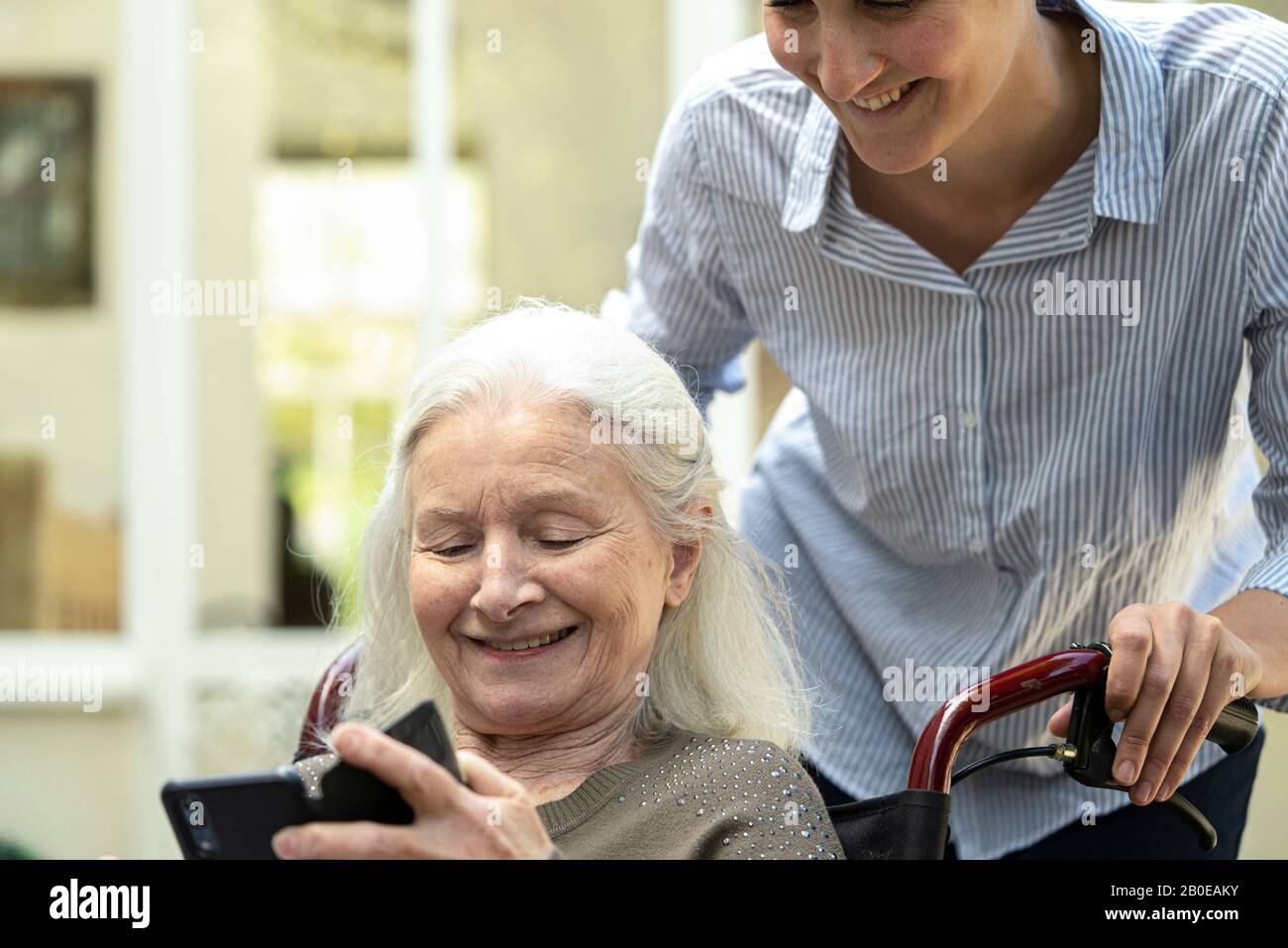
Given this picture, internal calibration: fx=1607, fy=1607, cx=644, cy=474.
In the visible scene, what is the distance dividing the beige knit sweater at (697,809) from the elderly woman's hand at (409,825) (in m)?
0.47

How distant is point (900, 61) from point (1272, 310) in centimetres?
60

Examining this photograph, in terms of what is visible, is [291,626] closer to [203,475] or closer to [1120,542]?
[203,475]

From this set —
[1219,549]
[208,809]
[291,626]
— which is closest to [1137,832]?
[1219,549]

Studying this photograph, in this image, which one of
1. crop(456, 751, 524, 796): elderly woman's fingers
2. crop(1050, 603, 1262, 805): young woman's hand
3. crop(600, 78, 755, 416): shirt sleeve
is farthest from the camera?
crop(600, 78, 755, 416): shirt sleeve

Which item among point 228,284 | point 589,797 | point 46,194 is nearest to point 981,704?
point 589,797

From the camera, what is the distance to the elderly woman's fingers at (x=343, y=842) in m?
1.28

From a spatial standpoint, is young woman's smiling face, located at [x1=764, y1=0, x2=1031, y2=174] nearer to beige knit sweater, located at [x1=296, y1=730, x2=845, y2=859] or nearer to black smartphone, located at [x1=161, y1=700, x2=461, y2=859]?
beige knit sweater, located at [x1=296, y1=730, x2=845, y2=859]

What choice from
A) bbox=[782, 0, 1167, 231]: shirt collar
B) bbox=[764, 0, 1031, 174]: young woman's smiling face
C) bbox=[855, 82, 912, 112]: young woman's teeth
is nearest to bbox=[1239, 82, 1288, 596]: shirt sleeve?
bbox=[782, 0, 1167, 231]: shirt collar

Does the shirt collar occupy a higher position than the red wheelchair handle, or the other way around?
the shirt collar

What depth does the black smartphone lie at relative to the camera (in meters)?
1.28

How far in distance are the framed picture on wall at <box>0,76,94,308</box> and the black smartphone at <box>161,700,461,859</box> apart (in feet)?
17.1

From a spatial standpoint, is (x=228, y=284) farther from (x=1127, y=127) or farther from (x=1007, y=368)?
(x=1127, y=127)

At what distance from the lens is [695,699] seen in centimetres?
215
